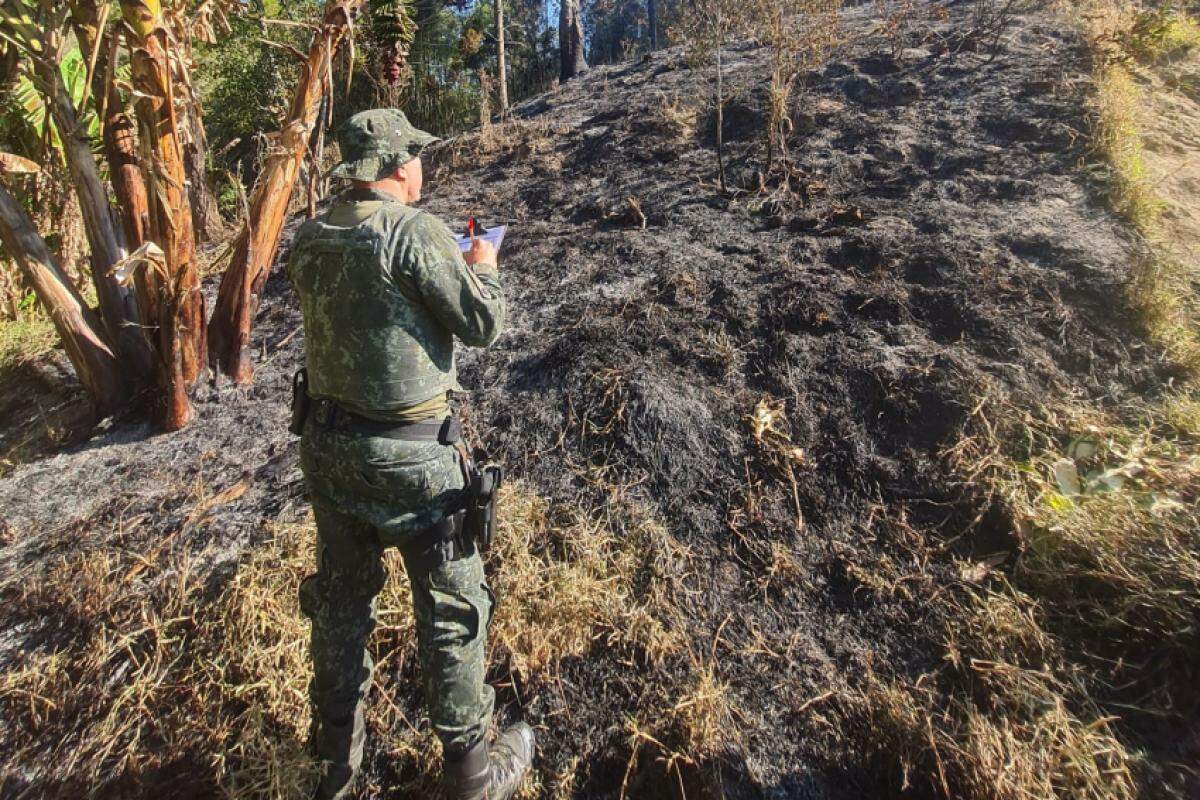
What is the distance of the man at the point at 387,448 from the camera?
66.1 inches

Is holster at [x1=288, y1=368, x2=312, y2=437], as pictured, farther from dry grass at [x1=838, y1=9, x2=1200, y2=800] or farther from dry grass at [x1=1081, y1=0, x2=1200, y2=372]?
dry grass at [x1=1081, y1=0, x2=1200, y2=372]

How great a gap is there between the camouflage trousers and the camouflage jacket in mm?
175

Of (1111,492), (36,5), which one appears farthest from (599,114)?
(1111,492)

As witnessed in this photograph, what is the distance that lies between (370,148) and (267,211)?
1987 millimetres

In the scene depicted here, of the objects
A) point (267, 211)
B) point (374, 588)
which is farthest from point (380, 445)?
point (267, 211)

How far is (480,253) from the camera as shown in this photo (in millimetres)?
1959

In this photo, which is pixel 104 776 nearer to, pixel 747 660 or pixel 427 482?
pixel 427 482

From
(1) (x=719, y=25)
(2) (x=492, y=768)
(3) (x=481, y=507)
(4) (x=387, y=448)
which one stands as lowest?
(2) (x=492, y=768)

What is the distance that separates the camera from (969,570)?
2256 mm

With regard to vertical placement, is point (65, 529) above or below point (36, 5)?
below

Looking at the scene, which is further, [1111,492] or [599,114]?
[599,114]

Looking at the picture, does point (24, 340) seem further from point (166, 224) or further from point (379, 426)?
point (379, 426)

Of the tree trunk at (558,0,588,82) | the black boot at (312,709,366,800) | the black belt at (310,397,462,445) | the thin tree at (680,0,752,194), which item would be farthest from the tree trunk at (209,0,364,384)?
the tree trunk at (558,0,588,82)

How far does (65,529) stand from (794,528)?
3.31 meters
